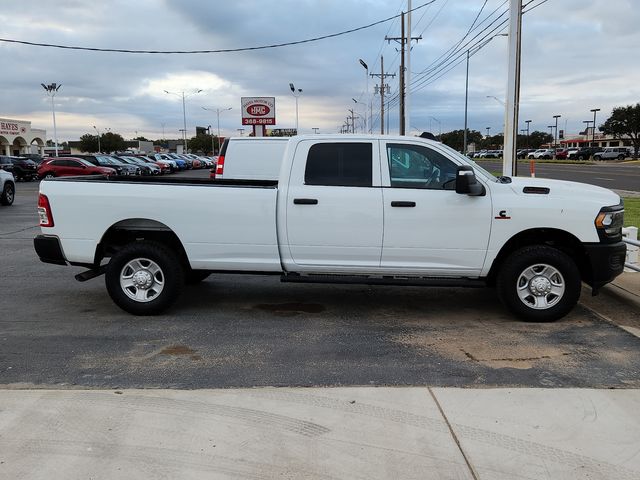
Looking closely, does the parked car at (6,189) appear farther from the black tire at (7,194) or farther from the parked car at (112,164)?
the parked car at (112,164)

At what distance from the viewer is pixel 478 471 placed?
3.29 m

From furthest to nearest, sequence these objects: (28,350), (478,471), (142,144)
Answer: (142,144) < (28,350) < (478,471)

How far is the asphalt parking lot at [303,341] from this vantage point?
15.2 feet

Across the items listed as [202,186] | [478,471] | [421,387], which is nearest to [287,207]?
[202,186]

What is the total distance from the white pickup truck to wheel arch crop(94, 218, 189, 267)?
0.07 feet

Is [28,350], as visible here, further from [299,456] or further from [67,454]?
[299,456]

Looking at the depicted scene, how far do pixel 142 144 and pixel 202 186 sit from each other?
119116mm

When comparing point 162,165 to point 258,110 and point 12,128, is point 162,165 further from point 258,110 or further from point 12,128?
point 12,128

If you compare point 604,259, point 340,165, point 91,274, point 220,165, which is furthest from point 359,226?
point 220,165

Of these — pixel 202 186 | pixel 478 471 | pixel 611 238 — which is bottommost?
pixel 478 471

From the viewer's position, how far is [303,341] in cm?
551

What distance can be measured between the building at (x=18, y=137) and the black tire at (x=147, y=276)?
255ft

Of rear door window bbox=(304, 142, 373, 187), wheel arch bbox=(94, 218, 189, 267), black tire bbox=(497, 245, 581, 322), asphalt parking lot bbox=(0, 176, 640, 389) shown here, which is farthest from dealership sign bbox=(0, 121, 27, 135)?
black tire bbox=(497, 245, 581, 322)

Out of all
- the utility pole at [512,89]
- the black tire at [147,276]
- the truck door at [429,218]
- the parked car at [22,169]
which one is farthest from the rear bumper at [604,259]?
the parked car at [22,169]
